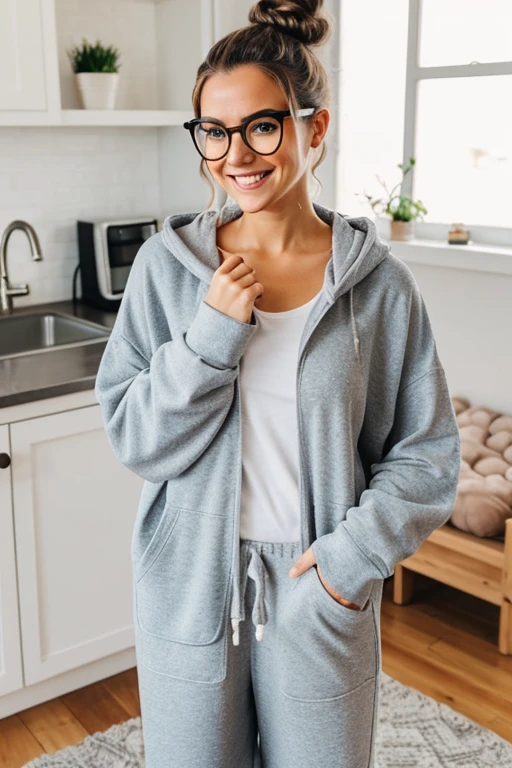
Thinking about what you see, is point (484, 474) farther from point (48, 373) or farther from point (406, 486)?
point (406, 486)

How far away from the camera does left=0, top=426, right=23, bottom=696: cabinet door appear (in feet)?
6.82

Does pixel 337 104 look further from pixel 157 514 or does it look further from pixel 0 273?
pixel 157 514

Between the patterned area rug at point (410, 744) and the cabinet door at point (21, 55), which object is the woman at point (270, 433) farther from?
the cabinet door at point (21, 55)

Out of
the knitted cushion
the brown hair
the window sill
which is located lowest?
the knitted cushion

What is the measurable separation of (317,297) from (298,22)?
0.36m

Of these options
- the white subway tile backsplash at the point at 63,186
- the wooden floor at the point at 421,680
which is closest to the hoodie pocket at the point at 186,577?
the wooden floor at the point at 421,680

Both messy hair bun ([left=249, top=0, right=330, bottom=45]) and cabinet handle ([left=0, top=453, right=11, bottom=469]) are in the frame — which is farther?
cabinet handle ([left=0, top=453, right=11, bottom=469])

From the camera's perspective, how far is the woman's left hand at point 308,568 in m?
1.18

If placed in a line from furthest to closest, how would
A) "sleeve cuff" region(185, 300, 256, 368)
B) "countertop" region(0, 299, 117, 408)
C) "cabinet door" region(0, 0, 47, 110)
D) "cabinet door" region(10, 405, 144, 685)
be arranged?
"cabinet door" region(0, 0, 47, 110)
"cabinet door" region(10, 405, 144, 685)
"countertop" region(0, 299, 117, 408)
"sleeve cuff" region(185, 300, 256, 368)

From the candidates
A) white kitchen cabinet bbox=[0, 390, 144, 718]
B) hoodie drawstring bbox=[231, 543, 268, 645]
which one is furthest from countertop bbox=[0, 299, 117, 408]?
hoodie drawstring bbox=[231, 543, 268, 645]

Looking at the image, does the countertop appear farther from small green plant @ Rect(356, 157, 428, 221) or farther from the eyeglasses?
small green plant @ Rect(356, 157, 428, 221)

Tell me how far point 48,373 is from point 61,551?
0.46m

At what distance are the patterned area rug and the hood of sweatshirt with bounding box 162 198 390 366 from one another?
1.35 metres

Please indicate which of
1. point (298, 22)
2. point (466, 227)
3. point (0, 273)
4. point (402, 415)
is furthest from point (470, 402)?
point (298, 22)
